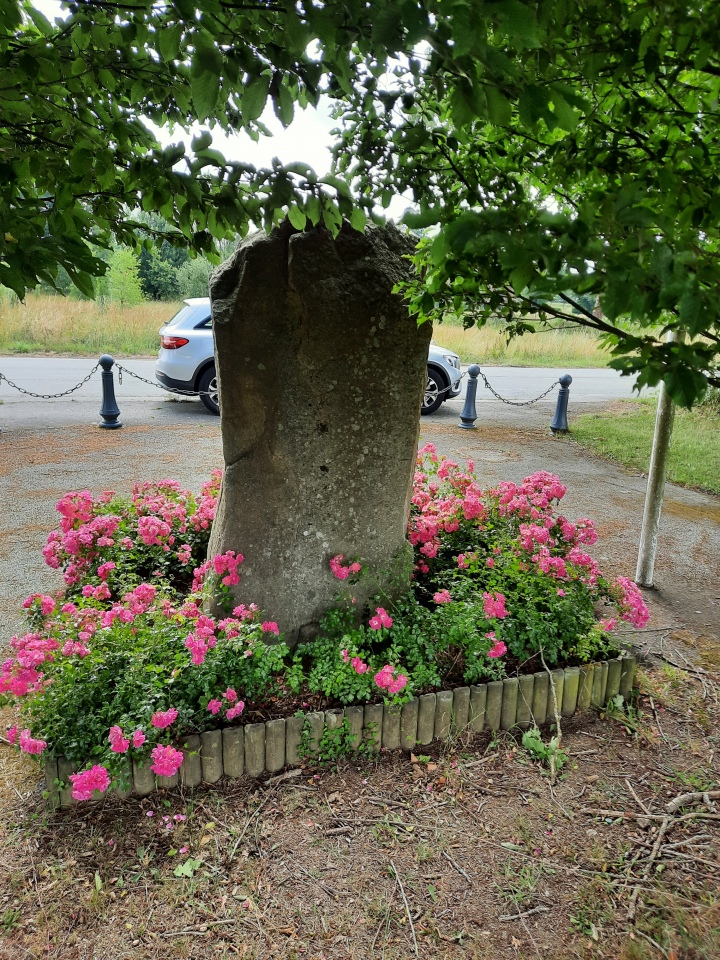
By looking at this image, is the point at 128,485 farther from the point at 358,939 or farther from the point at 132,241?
the point at 358,939

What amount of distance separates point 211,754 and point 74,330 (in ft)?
62.9

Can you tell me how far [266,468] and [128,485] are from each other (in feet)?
12.4

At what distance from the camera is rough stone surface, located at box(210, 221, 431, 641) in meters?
3.18

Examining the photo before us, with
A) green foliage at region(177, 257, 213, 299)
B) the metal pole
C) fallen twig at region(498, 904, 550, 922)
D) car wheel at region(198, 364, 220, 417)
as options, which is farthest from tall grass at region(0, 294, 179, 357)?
fallen twig at region(498, 904, 550, 922)

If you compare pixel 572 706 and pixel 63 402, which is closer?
pixel 572 706

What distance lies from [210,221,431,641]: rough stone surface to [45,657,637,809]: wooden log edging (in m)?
0.70

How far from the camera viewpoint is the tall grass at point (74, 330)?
1858cm

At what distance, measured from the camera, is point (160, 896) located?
2221mm

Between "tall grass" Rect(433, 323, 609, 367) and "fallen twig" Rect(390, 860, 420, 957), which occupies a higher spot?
"tall grass" Rect(433, 323, 609, 367)

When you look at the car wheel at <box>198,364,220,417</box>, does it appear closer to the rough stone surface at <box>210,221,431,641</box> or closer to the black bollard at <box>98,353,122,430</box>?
the black bollard at <box>98,353,122,430</box>

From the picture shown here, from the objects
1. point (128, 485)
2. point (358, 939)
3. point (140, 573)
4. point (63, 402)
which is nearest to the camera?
point (358, 939)

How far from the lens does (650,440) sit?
10141 mm

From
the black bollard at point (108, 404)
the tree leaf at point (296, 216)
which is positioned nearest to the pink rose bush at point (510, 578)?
the tree leaf at point (296, 216)

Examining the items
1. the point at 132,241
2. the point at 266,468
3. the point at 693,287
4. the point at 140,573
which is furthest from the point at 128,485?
the point at 693,287
